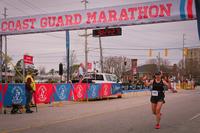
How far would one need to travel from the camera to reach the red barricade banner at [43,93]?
19.5m

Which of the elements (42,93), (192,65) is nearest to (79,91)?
(42,93)

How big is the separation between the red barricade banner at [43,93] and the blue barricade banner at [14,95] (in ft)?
5.02

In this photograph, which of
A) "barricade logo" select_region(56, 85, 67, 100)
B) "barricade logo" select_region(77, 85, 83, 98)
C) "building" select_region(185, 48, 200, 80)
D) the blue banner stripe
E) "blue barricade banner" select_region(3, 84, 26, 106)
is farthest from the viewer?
"building" select_region(185, 48, 200, 80)

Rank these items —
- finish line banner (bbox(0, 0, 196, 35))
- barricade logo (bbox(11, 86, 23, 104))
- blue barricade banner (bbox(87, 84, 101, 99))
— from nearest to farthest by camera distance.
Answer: finish line banner (bbox(0, 0, 196, 35)) < barricade logo (bbox(11, 86, 23, 104)) < blue barricade banner (bbox(87, 84, 101, 99))

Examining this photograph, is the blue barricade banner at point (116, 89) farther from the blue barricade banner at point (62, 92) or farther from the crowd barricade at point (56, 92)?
the blue barricade banner at point (62, 92)

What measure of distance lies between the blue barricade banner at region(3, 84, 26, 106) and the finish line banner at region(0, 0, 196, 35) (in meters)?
3.00

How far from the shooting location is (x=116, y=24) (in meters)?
16.5

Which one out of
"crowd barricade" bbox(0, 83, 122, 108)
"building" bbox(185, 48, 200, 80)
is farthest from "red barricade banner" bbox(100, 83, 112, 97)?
"building" bbox(185, 48, 200, 80)

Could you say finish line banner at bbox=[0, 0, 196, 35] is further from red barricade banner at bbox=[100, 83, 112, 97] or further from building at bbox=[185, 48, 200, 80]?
building at bbox=[185, 48, 200, 80]

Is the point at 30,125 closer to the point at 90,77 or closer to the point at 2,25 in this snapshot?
the point at 2,25

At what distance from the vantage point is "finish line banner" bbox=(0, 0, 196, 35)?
15086 millimetres

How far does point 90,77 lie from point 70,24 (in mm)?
11984

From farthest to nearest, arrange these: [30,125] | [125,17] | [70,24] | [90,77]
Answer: [90,77] < [70,24] < [125,17] < [30,125]

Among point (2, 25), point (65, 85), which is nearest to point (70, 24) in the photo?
point (2, 25)
